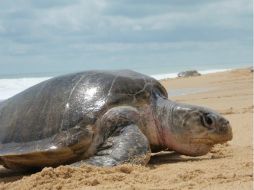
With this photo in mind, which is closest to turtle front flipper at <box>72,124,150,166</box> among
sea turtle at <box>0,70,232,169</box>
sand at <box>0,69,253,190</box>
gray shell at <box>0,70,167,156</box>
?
sea turtle at <box>0,70,232,169</box>

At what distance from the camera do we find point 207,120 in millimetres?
4602

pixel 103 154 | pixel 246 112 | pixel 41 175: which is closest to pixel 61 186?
pixel 41 175

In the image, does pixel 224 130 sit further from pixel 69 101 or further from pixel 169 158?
pixel 69 101

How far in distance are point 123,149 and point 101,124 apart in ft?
1.46

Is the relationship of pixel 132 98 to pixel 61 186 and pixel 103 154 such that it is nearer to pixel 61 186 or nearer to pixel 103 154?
pixel 103 154

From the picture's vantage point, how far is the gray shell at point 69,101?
4.55 m

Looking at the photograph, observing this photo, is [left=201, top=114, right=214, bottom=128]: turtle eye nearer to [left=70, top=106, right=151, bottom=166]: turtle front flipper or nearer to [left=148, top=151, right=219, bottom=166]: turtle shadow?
[left=148, top=151, right=219, bottom=166]: turtle shadow

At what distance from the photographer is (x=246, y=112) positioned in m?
8.16

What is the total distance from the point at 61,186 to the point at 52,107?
1.36 m

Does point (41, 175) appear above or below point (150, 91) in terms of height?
below

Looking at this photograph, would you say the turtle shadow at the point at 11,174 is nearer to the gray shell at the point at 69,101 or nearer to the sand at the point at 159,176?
the sand at the point at 159,176

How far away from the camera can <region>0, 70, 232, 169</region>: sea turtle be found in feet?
14.3

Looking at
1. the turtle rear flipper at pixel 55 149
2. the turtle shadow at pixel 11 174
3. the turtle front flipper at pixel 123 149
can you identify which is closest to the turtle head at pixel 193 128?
the turtle front flipper at pixel 123 149

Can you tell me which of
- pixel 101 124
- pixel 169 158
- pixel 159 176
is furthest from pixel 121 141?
pixel 169 158
